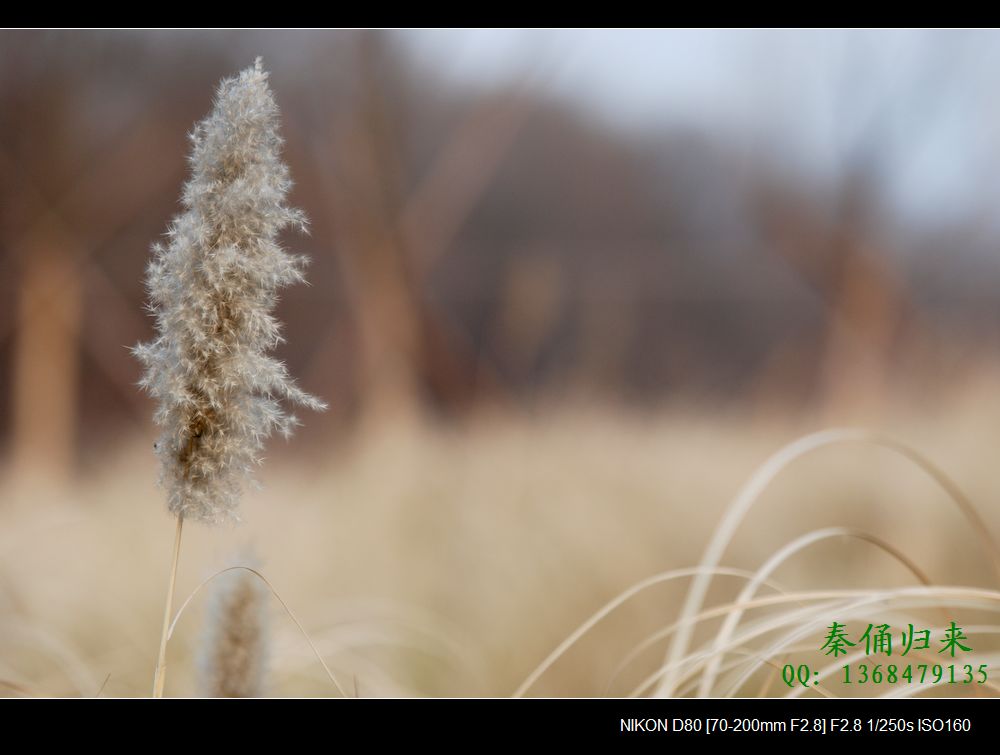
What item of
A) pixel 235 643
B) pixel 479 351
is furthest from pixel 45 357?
pixel 235 643

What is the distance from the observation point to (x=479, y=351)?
88.3 inches

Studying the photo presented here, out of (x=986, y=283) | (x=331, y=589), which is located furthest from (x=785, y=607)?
(x=986, y=283)

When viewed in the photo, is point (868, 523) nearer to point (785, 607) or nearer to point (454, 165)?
point (785, 607)

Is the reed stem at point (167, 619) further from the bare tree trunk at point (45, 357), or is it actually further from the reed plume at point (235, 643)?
the bare tree trunk at point (45, 357)

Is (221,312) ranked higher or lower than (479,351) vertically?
lower

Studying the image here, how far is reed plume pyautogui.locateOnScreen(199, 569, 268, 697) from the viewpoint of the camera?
329mm

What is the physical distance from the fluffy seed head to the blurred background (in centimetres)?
14

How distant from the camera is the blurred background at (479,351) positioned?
1002 mm

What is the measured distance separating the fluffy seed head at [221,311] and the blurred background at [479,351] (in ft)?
0.47

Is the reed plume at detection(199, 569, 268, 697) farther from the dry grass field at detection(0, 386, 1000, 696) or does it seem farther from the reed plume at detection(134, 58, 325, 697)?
the dry grass field at detection(0, 386, 1000, 696)

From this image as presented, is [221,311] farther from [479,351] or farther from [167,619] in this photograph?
[479,351]

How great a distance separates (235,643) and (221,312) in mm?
150

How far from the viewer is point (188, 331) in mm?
294

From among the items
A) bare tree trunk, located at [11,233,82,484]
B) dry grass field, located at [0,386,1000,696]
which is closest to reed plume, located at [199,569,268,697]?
dry grass field, located at [0,386,1000,696]
